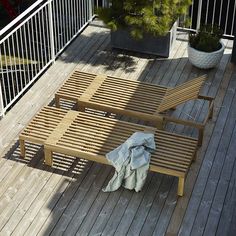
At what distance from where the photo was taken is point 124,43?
337 inches

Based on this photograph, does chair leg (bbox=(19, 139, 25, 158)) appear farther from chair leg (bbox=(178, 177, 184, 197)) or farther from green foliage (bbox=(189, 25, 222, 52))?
green foliage (bbox=(189, 25, 222, 52))

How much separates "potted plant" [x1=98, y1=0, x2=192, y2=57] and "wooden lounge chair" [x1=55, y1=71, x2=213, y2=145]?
35.9 inches

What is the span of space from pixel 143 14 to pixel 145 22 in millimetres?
168

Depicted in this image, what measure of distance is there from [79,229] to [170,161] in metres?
1.21

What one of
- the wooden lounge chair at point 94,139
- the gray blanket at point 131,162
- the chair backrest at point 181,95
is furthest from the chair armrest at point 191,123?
the gray blanket at point 131,162

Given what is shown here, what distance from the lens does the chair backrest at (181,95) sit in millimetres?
6742

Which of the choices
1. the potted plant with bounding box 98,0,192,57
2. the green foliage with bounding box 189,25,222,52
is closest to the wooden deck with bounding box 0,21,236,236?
the green foliage with bounding box 189,25,222,52

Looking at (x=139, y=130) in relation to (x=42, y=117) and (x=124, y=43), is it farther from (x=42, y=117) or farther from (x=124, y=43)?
(x=124, y=43)

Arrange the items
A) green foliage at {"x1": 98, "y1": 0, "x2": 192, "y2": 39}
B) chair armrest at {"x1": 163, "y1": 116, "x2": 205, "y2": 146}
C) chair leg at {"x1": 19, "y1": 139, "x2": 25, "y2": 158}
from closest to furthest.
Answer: chair leg at {"x1": 19, "y1": 139, "x2": 25, "y2": 158}
chair armrest at {"x1": 163, "y1": 116, "x2": 205, "y2": 146}
green foliage at {"x1": 98, "y1": 0, "x2": 192, "y2": 39}

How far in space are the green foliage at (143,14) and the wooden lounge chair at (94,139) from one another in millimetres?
1740

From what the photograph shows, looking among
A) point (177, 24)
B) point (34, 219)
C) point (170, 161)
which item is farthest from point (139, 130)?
point (177, 24)

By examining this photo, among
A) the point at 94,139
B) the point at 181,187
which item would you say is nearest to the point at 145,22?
the point at 94,139

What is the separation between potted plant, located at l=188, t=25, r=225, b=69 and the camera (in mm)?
7934

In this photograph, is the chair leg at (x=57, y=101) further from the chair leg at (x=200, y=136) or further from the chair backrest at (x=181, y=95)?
the chair leg at (x=200, y=136)
